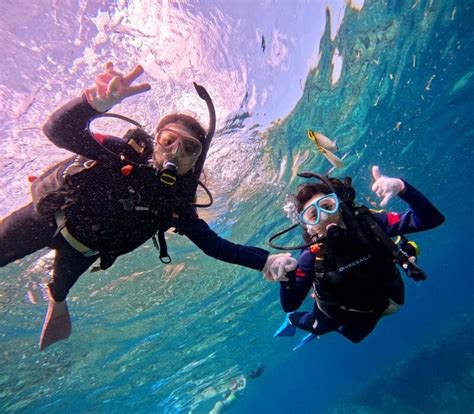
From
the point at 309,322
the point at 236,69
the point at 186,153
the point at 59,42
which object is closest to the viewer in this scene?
the point at 186,153

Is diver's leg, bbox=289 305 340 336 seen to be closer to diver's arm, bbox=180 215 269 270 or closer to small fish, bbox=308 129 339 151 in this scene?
diver's arm, bbox=180 215 269 270

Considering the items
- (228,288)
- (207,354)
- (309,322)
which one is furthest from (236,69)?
(207,354)

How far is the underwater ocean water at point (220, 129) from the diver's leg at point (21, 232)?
2924 mm

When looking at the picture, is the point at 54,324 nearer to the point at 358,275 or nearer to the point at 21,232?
the point at 21,232

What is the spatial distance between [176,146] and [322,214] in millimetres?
2362

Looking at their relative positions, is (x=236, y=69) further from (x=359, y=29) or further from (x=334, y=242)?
(x=334, y=242)

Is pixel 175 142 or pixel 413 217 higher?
pixel 175 142

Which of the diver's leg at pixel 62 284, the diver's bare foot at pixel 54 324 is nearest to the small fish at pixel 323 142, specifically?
the diver's leg at pixel 62 284

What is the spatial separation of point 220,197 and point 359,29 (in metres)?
7.25

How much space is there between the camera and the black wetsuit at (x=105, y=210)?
4078 mm

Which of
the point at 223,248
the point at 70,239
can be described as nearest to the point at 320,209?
the point at 223,248

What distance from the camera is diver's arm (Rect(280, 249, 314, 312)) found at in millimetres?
5023

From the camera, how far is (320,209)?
4.79 meters

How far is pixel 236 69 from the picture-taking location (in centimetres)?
807
